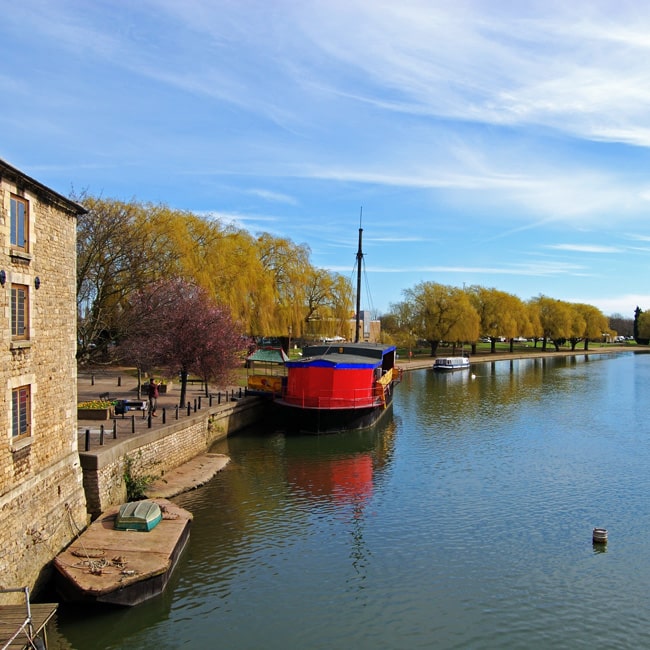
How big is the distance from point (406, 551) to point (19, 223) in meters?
12.1

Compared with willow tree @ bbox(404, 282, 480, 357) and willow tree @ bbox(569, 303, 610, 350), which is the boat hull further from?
willow tree @ bbox(569, 303, 610, 350)

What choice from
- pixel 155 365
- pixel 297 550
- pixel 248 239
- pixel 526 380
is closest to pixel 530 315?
pixel 526 380

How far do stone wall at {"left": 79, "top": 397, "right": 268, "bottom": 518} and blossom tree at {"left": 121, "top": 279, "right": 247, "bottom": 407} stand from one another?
2.11m

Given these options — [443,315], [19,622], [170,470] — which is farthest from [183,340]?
[443,315]

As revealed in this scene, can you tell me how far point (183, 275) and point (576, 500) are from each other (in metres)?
26.8

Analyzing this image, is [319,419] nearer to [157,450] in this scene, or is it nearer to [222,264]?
[157,450]

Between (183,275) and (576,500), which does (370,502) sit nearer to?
(576,500)

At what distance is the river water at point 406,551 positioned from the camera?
12781 mm

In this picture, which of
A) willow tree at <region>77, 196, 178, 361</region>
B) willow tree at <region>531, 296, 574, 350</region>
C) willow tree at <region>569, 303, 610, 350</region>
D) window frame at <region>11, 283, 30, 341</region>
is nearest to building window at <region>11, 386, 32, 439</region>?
window frame at <region>11, 283, 30, 341</region>

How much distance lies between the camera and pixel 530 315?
104938 millimetres

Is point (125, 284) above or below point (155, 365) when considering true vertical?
above

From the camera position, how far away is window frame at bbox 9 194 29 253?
1322 cm

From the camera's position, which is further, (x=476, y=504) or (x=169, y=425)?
(x=169, y=425)

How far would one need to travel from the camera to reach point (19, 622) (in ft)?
36.4
